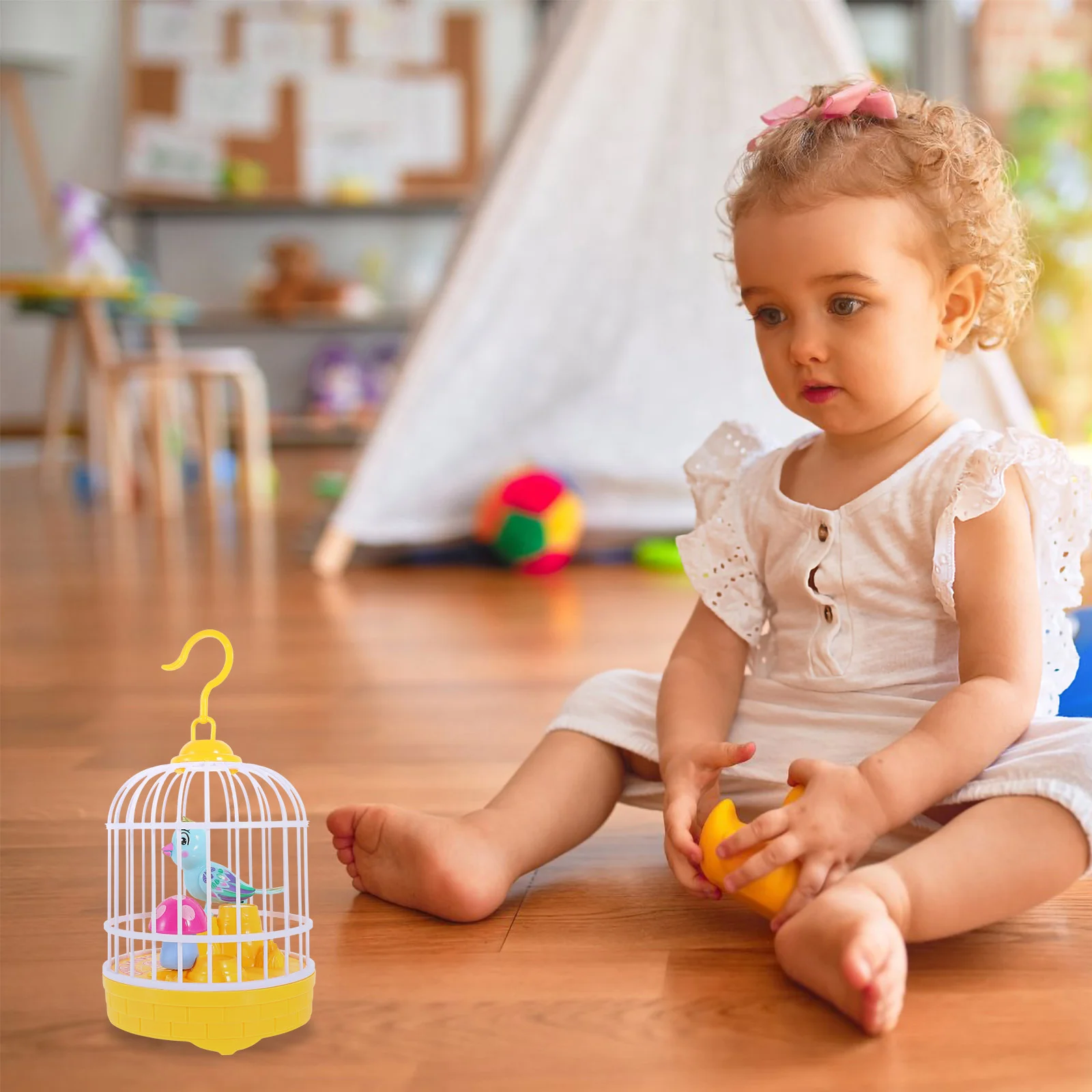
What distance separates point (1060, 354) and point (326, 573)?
8.11 ft

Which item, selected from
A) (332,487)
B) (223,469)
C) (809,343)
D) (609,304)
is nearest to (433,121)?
(223,469)

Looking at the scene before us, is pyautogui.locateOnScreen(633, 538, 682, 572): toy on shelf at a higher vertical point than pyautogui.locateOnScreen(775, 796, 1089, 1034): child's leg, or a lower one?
lower

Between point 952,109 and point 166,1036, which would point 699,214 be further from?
point 166,1036

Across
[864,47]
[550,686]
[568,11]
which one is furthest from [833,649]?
[864,47]

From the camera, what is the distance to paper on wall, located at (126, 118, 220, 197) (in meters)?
5.27

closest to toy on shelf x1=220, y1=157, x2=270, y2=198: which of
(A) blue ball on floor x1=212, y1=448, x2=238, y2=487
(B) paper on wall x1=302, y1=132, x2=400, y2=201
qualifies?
(B) paper on wall x1=302, y1=132, x2=400, y2=201

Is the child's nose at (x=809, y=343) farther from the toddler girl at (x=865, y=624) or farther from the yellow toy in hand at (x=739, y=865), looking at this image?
the yellow toy in hand at (x=739, y=865)

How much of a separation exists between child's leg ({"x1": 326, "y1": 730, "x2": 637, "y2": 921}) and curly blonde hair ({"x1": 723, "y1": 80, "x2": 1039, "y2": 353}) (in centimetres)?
34

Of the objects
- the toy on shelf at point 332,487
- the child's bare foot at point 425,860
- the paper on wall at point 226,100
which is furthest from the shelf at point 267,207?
the child's bare foot at point 425,860

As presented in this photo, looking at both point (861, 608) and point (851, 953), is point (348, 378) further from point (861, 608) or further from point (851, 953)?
point (851, 953)

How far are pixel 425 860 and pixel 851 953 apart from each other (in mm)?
256

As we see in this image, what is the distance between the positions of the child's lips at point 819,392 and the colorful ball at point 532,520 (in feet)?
4.45

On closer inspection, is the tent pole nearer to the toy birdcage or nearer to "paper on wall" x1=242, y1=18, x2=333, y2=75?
the toy birdcage

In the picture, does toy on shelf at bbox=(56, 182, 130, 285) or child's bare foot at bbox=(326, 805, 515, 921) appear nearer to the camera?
child's bare foot at bbox=(326, 805, 515, 921)
